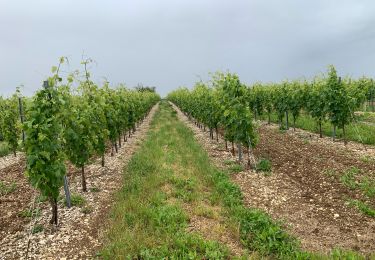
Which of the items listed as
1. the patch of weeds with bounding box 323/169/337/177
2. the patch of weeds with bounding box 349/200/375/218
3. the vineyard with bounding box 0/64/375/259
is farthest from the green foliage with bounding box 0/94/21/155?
the patch of weeds with bounding box 349/200/375/218

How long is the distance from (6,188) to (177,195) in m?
5.80

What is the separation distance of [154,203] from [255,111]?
771 inches

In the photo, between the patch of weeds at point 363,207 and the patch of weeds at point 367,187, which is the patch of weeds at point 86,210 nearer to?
the patch of weeds at point 363,207

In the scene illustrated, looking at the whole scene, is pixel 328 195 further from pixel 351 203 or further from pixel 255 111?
pixel 255 111

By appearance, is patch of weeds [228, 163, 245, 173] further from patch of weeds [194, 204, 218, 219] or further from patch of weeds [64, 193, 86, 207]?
patch of weeds [64, 193, 86, 207]

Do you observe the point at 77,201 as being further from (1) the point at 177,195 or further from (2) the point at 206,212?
→ (2) the point at 206,212

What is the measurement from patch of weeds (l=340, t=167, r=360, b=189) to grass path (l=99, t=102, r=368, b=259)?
10.2 feet

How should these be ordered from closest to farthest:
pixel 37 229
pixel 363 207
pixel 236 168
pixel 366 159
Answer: pixel 37 229 < pixel 363 207 < pixel 236 168 < pixel 366 159

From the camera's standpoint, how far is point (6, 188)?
1105cm

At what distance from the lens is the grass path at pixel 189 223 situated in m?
6.28

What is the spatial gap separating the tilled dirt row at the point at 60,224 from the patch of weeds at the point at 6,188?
0.42ft

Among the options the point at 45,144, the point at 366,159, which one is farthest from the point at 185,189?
the point at 366,159

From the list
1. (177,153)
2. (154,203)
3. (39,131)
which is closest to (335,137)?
(177,153)

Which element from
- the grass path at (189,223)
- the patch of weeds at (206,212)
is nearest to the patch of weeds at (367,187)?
the grass path at (189,223)
